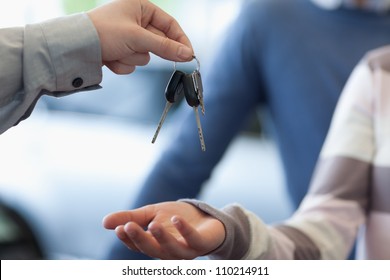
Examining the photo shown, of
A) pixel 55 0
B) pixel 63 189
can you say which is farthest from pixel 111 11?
pixel 63 189

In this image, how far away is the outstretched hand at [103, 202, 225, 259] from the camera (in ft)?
1.46

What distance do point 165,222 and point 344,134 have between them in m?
0.35

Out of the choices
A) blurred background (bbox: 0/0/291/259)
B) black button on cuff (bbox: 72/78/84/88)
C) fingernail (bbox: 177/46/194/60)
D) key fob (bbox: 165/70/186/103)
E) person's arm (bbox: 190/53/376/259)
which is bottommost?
blurred background (bbox: 0/0/291/259)

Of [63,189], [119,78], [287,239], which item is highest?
[287,239]

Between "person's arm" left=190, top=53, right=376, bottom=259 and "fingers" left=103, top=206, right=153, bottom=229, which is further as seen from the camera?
"person's arm" left=190, top=53, right=376, bottom=259

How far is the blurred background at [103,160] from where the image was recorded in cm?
181

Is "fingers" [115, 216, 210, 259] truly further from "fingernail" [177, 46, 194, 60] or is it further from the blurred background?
the blurred background

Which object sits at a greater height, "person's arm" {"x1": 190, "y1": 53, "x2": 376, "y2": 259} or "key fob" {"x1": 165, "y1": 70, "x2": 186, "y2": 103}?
"key fob" {"x1": 165, "y1": 70, "x2": 186, "y2": 103}

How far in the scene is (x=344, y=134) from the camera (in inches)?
29.9

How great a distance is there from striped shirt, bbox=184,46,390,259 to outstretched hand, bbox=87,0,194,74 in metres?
0.24

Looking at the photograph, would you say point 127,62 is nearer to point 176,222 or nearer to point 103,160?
point 176,222

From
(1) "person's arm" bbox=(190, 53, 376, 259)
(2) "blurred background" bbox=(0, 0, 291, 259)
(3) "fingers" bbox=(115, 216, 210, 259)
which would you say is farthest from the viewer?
(2) "blurred background" bbox=(0, 0, 291, 259)

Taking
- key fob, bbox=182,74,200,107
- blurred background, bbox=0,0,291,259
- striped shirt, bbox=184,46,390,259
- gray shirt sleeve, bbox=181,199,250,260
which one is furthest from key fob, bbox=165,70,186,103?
blurred background, bbox=0,0,291,259

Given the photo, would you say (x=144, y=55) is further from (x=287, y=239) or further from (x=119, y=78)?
(x=119, y=78)
